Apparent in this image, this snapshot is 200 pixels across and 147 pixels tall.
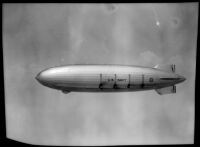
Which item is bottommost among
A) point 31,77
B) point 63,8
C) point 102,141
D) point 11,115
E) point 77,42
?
point 102,141

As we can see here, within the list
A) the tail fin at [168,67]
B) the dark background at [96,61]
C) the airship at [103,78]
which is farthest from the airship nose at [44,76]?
the tail fin at [168,67]

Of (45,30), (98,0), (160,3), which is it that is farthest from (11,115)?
(160,3)

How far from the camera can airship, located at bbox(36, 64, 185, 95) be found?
4.43m

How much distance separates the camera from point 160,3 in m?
4.63

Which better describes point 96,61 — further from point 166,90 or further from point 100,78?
point 166,90

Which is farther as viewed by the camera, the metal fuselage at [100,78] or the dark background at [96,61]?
the dark background at [96,61]

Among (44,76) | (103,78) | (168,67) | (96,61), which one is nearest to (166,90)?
(168,67)

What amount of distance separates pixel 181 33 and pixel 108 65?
1.86 metres

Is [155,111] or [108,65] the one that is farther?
[155,111]

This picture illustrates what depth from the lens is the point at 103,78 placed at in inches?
176

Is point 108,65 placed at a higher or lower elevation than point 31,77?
higher

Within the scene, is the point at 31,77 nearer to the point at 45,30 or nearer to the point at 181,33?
the point at 45,30

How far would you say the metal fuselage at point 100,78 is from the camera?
4.42m

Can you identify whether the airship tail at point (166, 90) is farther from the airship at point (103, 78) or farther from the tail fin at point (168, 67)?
the tail fin at point (168, 67)
